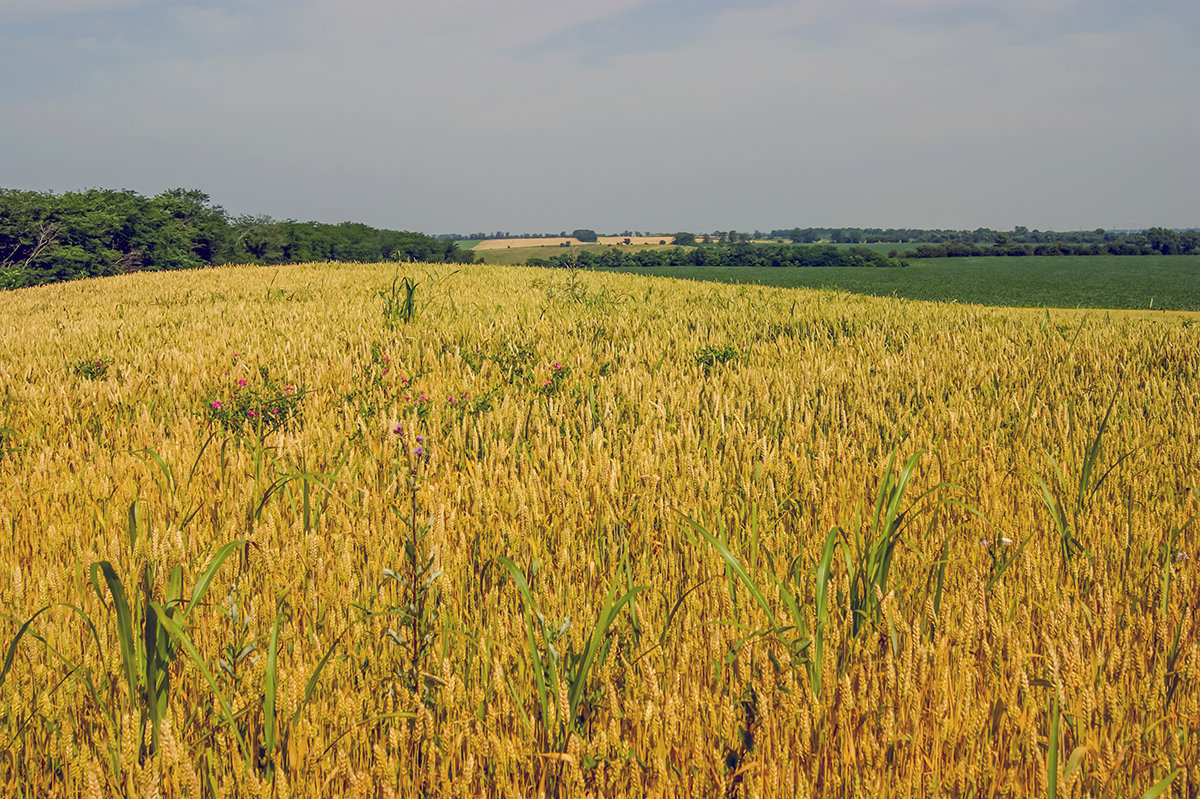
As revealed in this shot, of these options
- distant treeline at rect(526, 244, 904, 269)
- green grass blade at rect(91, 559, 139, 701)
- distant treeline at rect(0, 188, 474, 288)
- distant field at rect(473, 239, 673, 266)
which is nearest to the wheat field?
green grass blade at rect(91, 559, 139, 701)

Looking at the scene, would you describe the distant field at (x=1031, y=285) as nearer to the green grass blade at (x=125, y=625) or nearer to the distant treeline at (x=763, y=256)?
the distant treeline at (x=763, y=256)

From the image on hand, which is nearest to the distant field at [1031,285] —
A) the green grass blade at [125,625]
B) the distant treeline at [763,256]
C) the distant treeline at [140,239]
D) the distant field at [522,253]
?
the distant field at [522,253]

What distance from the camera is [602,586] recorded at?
226cm

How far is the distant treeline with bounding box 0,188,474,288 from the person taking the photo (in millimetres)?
52656

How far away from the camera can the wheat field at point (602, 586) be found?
147 centimetres

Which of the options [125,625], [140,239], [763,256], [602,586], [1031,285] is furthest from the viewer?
[763,256]

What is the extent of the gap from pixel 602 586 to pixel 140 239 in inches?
2751

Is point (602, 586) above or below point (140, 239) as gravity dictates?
below

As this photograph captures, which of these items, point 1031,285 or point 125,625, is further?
point 1031,285

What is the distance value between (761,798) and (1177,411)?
4551 millimetres

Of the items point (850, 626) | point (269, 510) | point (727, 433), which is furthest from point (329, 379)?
point (850, 626)

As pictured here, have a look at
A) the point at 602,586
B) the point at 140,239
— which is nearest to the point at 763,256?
the point at 140,239

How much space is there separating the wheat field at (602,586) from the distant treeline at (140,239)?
48.6m

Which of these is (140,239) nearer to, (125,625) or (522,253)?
(522,253)
